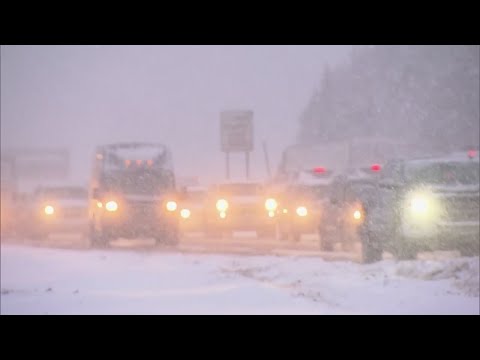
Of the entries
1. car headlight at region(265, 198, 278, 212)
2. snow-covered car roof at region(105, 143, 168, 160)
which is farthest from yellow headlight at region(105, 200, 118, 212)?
car headlight at region(265, 198, 278, 212)

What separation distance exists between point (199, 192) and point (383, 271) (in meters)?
14.7

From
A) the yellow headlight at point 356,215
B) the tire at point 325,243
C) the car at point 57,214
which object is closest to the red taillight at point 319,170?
the tire at point 325,243

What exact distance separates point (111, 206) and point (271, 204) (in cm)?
542

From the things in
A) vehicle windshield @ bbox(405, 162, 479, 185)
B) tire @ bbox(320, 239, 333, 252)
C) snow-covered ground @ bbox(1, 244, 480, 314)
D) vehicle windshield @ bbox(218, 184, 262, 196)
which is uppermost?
vehicle windshield @ bbox(218, 184, 262, 196)

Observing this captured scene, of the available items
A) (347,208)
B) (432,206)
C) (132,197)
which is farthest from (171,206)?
(432,206)

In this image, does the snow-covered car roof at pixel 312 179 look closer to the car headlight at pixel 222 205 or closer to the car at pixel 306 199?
the car at pixel 306 199

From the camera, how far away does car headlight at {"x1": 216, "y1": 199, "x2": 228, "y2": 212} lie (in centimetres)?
2241

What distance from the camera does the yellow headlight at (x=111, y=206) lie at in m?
18.8

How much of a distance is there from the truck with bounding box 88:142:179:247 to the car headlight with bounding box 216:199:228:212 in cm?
244

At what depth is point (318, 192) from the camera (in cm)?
1983

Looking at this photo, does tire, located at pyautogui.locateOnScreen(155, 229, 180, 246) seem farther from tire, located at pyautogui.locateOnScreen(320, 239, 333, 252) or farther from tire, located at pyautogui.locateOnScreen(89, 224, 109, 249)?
tire, located at pyautogui.locateOnScreen(320, 239, 333, 252)

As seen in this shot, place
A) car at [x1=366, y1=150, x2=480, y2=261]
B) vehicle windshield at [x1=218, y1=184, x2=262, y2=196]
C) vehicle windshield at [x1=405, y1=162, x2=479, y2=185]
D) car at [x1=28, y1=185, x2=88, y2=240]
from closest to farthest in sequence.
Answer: car at [x1=366, y1=150, x2=480, y2=261] < vehicle windshield at [x1=405, y1=162, x2=479, y2=185] < vehicle windshield at [x1=218, y1=184, x2=262, y2=196] < car at [x1=28, y1=185, x2=88, y2=240]
